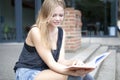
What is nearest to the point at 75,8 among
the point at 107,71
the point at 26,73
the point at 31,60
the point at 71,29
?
the point at 71,29

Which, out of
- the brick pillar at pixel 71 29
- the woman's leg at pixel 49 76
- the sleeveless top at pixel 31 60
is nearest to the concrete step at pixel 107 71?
the brick pillar at pixel 71 29

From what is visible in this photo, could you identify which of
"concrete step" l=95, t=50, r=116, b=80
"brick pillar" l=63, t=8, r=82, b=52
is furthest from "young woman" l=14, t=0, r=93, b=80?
"brick pillar" l=63, t=8, r=82, b=52

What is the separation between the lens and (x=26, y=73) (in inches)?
132

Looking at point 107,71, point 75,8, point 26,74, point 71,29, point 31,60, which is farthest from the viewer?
point 75,8

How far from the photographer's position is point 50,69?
11.1ft

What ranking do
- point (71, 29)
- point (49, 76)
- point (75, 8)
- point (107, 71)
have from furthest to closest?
point (75, 8), point (71, 29), point (107, 71), point (49, 76)

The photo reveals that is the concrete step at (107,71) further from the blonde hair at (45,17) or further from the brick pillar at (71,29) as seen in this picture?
the blonde hair at (45,17)

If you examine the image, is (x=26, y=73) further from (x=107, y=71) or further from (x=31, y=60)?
(x=107, y=71)

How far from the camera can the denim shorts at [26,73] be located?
3322 mm

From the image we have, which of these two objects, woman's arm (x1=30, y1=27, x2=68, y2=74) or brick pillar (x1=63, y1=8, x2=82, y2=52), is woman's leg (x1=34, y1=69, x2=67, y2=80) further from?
brick pillar (x1=63, y1=8, x2=82, y2=52)

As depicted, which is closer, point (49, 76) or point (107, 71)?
point (49, 76)

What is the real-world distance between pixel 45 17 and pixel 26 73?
545mm

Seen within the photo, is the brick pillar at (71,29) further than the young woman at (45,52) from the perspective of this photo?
Yes

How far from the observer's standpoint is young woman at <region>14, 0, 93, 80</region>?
10.7ft
